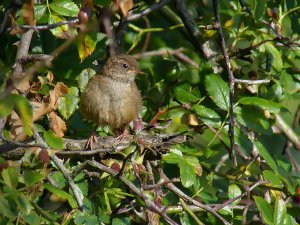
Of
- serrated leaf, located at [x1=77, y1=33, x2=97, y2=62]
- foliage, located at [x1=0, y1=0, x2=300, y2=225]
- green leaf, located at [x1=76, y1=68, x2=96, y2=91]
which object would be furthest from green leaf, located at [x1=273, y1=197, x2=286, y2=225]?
green leaf, located at [x1=76, y1=68, x2=96, y2=91]

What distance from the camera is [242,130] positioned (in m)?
4.27

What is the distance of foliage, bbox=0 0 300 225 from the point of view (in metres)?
3.16

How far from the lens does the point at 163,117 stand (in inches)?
165

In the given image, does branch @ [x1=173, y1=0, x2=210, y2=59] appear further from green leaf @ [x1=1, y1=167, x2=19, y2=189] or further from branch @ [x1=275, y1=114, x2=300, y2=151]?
green leaf @ [x1=1, y1=167, x2=19, y2=189]

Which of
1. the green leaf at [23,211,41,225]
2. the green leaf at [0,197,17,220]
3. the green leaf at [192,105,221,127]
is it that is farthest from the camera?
the green leaf at [192,105,221,127]

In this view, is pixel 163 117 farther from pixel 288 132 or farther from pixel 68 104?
pixel 288 132

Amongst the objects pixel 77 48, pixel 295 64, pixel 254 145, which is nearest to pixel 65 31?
pixel 77 48

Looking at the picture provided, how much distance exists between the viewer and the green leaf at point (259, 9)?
4016mm

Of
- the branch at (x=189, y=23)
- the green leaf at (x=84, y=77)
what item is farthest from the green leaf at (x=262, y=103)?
the green leaf at (x=84, y=77)

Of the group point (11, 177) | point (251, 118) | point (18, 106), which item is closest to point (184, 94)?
point (251, 118)

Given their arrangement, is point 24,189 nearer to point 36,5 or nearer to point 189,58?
point 36,5

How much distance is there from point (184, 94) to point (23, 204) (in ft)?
5.78

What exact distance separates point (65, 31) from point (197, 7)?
5.91 feet

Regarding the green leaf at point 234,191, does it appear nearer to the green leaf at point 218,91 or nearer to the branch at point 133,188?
the green leaf at point 218,91
